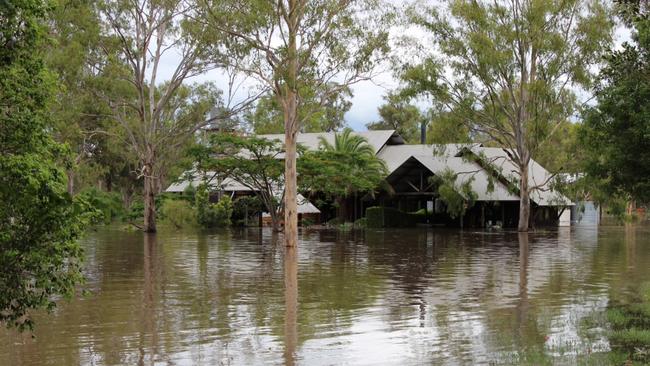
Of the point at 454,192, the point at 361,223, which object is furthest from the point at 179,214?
the point at 454,192

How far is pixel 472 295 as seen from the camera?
15.5 meters

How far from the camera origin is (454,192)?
43.9 metres

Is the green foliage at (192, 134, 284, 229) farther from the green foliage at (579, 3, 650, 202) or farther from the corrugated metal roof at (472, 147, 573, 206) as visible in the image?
the green foliage at (579, 3, 650, 202)

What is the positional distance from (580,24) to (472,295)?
2896cm

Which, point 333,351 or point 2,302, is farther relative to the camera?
point 333,351

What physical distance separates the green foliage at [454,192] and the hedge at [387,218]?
4.18 m

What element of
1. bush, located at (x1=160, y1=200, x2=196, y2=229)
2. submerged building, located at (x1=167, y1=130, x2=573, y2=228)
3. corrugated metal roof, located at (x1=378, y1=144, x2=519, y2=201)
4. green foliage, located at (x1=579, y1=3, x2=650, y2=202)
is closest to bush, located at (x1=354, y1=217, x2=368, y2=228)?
submerged building, located at (x1=167, y1=130, x2=573, y2=228)

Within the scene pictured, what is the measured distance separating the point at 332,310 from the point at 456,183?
3348 centimetres

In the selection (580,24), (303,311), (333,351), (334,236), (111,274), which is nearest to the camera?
(333,351)

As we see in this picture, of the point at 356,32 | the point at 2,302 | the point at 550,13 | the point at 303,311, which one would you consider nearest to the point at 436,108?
the point at 550,13

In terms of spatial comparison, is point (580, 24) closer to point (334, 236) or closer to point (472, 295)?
point (334, 236)

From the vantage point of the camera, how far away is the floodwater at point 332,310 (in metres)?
9.88

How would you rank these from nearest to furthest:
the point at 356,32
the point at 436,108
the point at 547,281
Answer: the point at 547,281
the point at 356,32
the point at 436,108

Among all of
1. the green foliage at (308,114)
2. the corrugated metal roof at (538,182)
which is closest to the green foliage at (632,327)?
the green foliage at (308,114)
